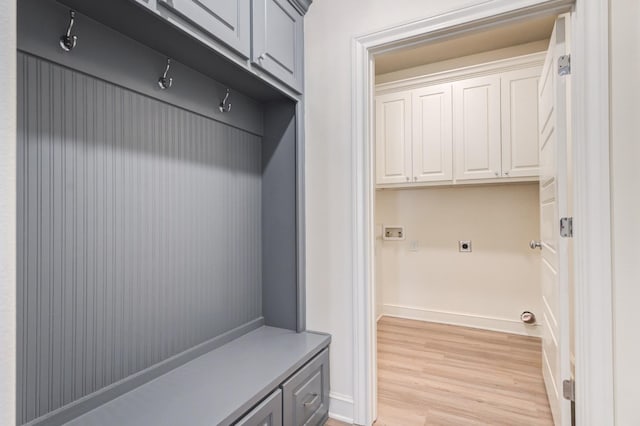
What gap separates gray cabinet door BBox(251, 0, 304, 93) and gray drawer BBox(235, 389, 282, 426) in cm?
Result: 145

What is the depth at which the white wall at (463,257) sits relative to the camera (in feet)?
10.0

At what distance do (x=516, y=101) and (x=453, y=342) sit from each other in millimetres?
2082

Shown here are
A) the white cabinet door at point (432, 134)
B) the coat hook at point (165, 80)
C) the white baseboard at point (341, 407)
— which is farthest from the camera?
the white cabinet door at point (432, 134)

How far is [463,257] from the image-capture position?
3.30 meters

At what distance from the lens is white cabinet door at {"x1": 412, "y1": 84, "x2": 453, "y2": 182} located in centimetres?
301

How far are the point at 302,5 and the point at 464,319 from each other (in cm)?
302

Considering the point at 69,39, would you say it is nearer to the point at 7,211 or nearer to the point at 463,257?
the point at 7,211

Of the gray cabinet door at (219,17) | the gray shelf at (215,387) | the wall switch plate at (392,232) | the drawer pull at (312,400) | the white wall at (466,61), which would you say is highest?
the white wall at (466,61)

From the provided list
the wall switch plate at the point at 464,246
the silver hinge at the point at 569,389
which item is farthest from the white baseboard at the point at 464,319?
the silver hinge at the point at 569,389

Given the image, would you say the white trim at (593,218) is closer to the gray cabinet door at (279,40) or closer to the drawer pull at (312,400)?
the drawer pull at (312,400)

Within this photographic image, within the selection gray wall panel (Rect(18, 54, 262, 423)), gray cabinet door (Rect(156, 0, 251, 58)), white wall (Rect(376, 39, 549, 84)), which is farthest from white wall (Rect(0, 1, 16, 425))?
white wall (Rect(376, 39, 549, 84))

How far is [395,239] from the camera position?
3.58 m

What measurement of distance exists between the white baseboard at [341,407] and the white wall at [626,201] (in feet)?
3.75

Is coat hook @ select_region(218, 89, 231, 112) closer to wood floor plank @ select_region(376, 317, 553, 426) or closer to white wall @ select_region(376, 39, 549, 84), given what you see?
wood floor plank @ select_region(376, 317, 553, 426)
